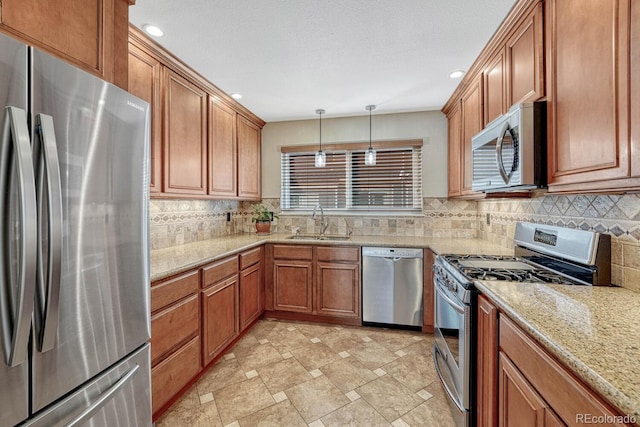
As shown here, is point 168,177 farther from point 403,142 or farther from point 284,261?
point 403,142

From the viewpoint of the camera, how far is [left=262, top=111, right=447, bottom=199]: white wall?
3289 mm

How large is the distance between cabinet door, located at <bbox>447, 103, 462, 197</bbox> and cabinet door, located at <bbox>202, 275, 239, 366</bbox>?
7.76 ft

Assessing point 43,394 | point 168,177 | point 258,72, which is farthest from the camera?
point 258,72

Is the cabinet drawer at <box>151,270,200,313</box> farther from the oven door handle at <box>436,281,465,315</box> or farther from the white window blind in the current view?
the white window blind

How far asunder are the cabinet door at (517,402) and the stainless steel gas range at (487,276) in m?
0.28

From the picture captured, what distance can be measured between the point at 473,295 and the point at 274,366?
1.60 m

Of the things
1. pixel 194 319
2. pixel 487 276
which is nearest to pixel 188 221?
pixel 194 319

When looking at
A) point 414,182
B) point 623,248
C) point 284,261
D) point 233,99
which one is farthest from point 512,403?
point 233,99

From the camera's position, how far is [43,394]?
84 centimetres

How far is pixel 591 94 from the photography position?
1112 millimetres

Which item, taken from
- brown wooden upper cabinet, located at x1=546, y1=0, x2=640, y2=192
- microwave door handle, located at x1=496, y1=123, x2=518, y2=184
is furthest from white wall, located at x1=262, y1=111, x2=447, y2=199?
brown wooden upper cabinet, located at x1=546, y1=0, x2=640, y2=192

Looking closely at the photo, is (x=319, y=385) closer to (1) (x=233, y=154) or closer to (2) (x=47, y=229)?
(2) (x=47, y=229)

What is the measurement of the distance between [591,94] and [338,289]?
7.94 ft

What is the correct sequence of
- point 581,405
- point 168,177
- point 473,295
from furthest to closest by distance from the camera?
point 168,177
point 473,295
point 581,405
